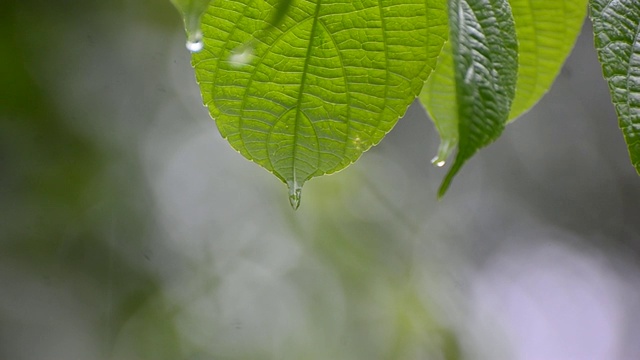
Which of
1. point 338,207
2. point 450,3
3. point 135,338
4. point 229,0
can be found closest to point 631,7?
point 450,3

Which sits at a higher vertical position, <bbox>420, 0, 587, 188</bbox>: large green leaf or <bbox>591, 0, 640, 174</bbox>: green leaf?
<bbox>591, 0, 640, 174</bbox>: green leaf

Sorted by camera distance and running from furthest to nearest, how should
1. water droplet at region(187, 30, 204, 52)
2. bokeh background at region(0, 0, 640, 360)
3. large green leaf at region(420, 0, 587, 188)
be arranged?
bokeh background at region(0, 0, 640, 360) < large green leaf at region(420, 0, 587, 188) < water droplet at region(187, 30, 204, 52)

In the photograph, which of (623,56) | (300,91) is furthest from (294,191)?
(623,56)

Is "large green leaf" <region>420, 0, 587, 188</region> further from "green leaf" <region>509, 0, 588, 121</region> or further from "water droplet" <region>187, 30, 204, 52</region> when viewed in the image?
"water droplet" <region>187, 30, 204, 52</region>

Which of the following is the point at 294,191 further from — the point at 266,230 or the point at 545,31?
the point at 266,230

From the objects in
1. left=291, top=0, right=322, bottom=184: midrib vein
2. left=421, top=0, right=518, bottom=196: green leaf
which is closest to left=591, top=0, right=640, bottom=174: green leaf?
left=421, top=0, right=518, bottom=196: green leaf

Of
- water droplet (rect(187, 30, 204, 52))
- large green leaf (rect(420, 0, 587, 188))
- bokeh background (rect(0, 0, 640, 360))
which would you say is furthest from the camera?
bokeh background (rect(0, 0, 640, 360))

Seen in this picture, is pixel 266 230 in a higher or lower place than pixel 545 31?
lower
